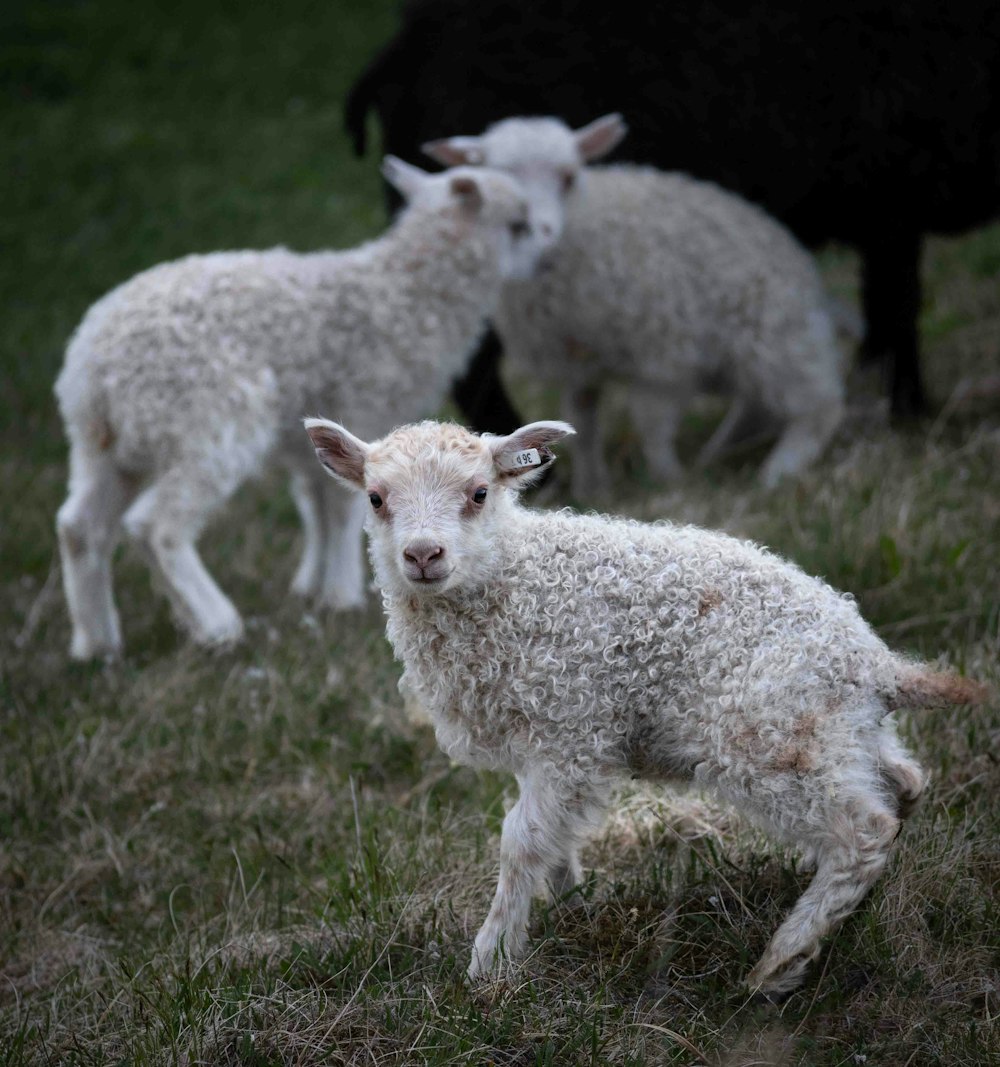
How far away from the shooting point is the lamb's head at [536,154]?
6633mm

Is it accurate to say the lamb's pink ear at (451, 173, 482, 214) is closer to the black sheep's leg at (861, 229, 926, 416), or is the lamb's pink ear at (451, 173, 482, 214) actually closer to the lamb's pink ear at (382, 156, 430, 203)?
the lamb's pink ear at (382, 156, 430, 203)

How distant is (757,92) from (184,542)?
4.00 meters

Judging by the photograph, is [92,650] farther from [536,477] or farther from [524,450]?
[524,450]

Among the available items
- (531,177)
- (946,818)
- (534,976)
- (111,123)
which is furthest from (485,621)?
(111,123)

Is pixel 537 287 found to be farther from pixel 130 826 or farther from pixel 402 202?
pixel 130 826

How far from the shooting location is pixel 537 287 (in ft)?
22.7

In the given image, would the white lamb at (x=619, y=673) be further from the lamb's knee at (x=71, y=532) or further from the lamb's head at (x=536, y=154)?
the lamb's head at (x=536, y=154)

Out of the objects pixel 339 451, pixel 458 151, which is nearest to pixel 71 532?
pixel 339 451

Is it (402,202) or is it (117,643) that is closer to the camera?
(117,643)

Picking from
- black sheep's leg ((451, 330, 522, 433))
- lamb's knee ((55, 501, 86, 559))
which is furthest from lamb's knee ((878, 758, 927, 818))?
black sheep's leg ((451, 330, 522, 433))

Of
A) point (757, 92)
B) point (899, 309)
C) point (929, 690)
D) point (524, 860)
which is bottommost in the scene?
point (899, 309)

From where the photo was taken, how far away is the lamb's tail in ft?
9.56

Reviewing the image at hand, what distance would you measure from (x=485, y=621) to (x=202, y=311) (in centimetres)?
270

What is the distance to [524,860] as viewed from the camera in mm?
2924
